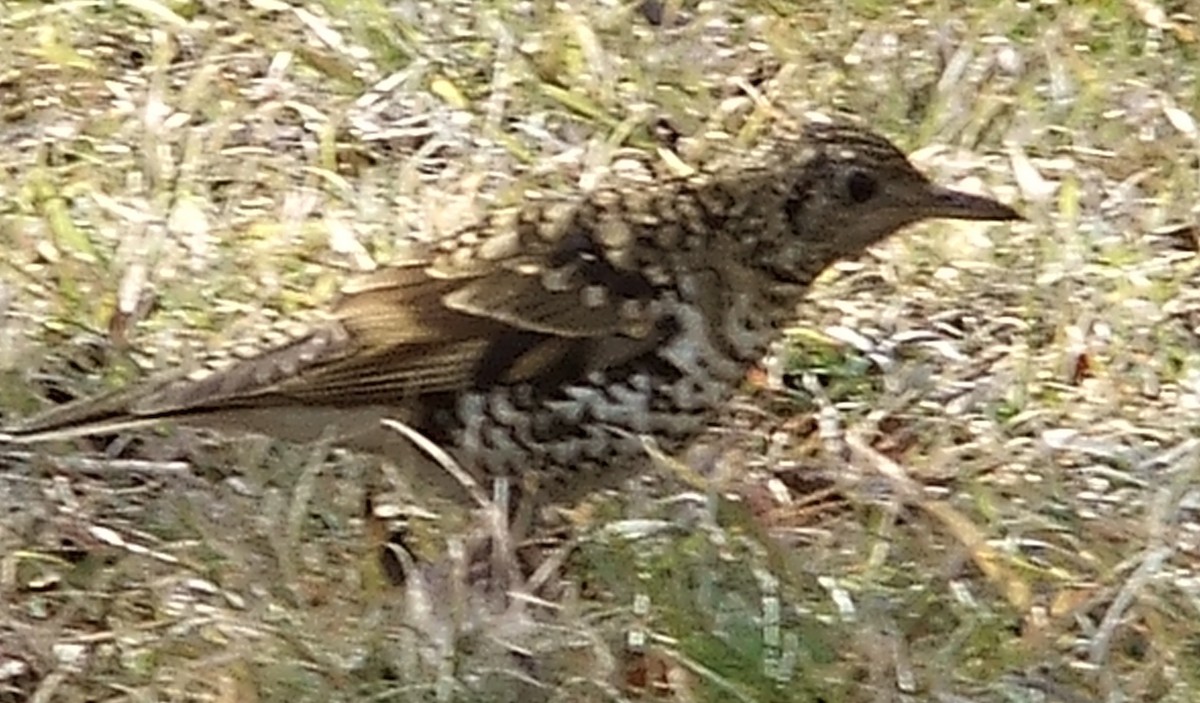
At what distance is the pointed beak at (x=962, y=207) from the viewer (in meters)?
4.60

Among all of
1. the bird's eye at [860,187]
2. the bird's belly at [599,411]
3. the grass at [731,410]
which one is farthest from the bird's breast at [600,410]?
the bird's eye at [860,187]

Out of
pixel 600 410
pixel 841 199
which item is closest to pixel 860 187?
pixel 841 199

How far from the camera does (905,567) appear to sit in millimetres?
4520

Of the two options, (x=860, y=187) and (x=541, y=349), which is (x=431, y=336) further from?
(x=860, y=187)

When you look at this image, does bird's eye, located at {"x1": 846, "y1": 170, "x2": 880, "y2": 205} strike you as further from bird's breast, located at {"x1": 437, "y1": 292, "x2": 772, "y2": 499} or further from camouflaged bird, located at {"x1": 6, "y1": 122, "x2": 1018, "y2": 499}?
bird's breast, located at {"x1": 437, "y1": 292, "x2": 772, "y2": 499}

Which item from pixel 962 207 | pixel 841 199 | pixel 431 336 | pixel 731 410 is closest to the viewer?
pixel 431 336

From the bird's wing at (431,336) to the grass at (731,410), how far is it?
264 mm

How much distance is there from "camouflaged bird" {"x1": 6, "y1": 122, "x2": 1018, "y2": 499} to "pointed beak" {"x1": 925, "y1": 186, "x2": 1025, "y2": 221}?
0.20 meters

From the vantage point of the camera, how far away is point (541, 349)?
172 inches

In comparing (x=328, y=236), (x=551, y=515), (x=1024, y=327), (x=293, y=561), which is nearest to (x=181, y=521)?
(x=293, y=561)

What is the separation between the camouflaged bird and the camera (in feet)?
14.3

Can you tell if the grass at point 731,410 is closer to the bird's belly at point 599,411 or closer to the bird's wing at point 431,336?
the bird's belly at point 599,411

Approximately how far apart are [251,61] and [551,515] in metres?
1.61

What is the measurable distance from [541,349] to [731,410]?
71cm
